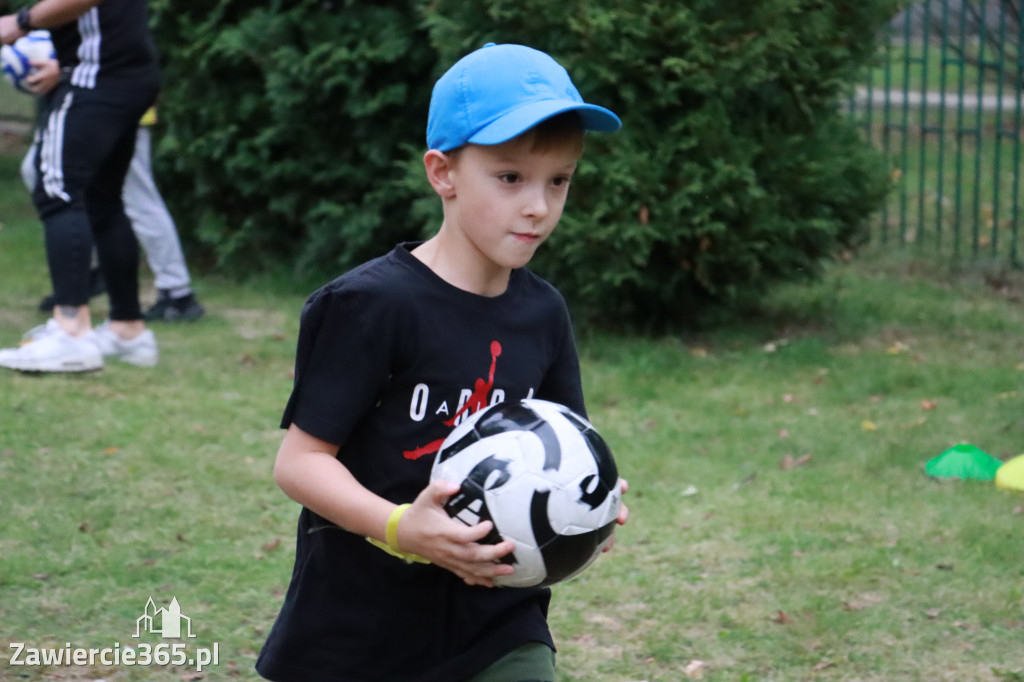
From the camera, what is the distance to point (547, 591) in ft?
8.86

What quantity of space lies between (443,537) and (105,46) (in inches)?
199

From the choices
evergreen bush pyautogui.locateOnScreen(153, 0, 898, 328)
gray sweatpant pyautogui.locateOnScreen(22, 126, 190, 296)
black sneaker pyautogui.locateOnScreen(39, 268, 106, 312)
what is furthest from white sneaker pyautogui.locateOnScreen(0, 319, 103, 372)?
evergreen bush pyautogui.locateOnScreen(153, 0, 898, 328)

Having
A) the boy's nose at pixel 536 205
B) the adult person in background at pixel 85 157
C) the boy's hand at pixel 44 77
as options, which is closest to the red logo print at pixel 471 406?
the boy's nose at pixel 536 205

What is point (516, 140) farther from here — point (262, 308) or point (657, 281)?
point (262, 308)

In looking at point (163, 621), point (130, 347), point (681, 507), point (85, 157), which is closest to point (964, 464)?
point (681, 507)

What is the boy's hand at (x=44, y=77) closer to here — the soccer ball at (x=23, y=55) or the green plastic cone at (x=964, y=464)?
the soccer ball at (x=23, y=55)

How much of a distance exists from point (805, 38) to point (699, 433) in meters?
2.55

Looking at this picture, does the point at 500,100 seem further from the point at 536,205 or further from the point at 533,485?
the point at 533,485

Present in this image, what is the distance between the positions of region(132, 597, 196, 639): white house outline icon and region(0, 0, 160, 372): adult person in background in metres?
2.60

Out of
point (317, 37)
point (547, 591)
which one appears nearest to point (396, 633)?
point (547, 591)

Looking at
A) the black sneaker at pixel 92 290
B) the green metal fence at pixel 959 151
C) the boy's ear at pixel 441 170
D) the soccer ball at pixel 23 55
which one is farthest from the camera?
the green metal fence at pixel 959 151

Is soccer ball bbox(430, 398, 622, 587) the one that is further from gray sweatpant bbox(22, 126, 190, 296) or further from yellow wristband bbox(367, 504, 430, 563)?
gray sweatpant bbox(22, 126, 190, 296)

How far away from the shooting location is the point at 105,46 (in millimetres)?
6598

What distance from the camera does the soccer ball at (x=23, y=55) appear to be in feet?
23.7
